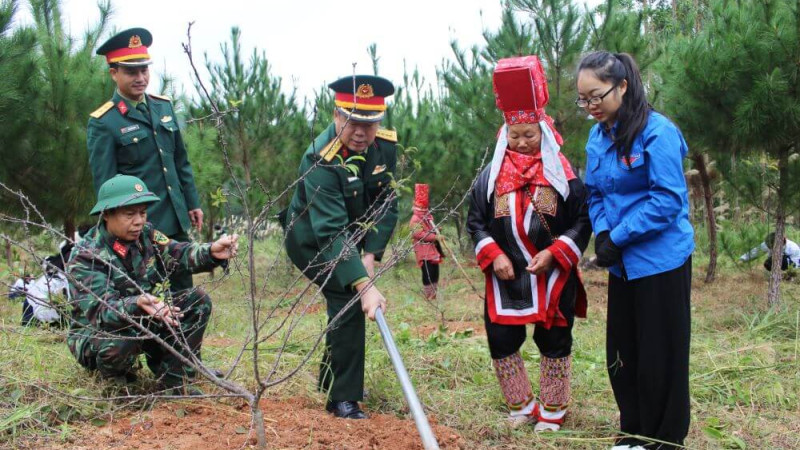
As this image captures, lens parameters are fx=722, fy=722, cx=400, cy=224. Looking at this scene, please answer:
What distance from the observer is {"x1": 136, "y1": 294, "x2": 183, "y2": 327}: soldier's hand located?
2.58 meters

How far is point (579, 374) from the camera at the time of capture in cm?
379

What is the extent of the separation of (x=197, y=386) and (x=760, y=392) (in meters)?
2.70

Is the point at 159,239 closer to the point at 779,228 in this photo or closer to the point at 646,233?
the point at 646,233

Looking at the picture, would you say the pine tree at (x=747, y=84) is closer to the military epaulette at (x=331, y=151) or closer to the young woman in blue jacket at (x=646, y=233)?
the young woman in blue jacket at (x=646, y=233)

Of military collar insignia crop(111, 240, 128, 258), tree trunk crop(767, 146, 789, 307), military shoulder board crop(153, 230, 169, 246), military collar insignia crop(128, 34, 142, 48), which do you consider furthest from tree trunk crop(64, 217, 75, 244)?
tree trunk crop(767, 146, 789, 307)

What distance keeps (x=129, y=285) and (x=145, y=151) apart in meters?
0.92

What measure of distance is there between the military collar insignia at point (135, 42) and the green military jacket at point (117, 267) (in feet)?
3.49

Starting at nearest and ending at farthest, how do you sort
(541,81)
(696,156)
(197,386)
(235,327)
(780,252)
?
(541,81) → (197,386) → (780,252) → (235,327) → (696,156)

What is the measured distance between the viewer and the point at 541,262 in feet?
9.42

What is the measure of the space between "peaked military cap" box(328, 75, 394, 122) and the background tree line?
1.11 feet

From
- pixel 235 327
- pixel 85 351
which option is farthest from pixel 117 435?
pixel 235 327

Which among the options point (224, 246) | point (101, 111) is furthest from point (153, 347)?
point (101, 111)

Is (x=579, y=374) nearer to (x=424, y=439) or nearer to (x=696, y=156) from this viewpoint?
(x=424, y=439)

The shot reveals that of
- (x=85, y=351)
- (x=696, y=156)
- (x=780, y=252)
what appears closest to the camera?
(x=85, y=351)
